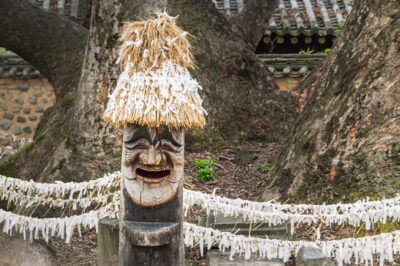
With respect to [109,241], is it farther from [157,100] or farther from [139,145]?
[157,100]

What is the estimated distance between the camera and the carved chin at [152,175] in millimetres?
4207

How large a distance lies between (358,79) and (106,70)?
A: 2.46 m

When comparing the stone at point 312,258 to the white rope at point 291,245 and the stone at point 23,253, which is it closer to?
the white rope at point 291,245

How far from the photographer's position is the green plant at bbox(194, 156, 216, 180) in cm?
671

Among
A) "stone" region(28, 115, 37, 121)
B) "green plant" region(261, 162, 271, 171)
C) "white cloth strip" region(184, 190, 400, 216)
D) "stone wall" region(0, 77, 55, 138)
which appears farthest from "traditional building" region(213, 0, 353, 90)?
"white cloth strip" region(184, 190, 400, 216)

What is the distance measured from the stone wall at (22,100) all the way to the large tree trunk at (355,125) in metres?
6.43

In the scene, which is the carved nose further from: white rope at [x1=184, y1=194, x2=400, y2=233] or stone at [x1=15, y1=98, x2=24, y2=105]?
stone at [x1=15, y1=98, x2=24, y2=105]

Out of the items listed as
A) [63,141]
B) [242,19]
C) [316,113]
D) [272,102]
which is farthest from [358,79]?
[242,19]

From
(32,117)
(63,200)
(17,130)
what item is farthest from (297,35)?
(63,200)

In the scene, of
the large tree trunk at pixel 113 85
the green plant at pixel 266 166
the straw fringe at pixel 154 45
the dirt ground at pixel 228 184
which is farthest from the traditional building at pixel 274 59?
the straw fringe at pixel 154 45

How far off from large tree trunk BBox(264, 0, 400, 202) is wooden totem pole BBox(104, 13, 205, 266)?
188 cm

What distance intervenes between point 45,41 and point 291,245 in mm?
4890

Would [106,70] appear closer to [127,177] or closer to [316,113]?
[316,113]

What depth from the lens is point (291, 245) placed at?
5023 mm
